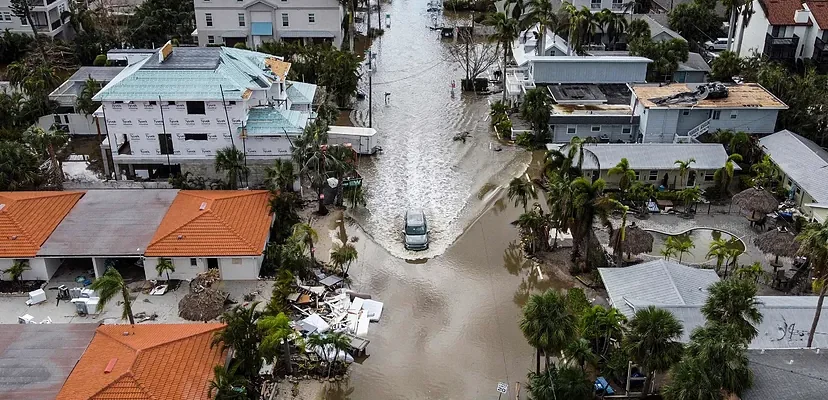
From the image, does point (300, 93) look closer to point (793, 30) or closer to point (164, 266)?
point (164, 266)

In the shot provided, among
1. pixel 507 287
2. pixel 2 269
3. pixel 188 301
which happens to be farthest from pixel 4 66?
pixel 507 287

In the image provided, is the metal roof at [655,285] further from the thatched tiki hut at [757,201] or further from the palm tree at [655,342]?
the thatched tiki hut at [757,201]

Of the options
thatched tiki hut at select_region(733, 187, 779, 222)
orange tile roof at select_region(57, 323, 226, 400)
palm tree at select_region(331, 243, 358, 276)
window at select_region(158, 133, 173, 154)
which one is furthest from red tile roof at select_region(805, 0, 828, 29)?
orange tile roof at select_region(57, 323, 226, 400)

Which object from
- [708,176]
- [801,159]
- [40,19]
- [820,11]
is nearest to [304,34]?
[40,19]

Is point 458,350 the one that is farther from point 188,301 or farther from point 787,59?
point 787,59

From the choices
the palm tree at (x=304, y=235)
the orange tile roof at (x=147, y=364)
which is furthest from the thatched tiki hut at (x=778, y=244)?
the orange tile roof at (x=147, y=364)
